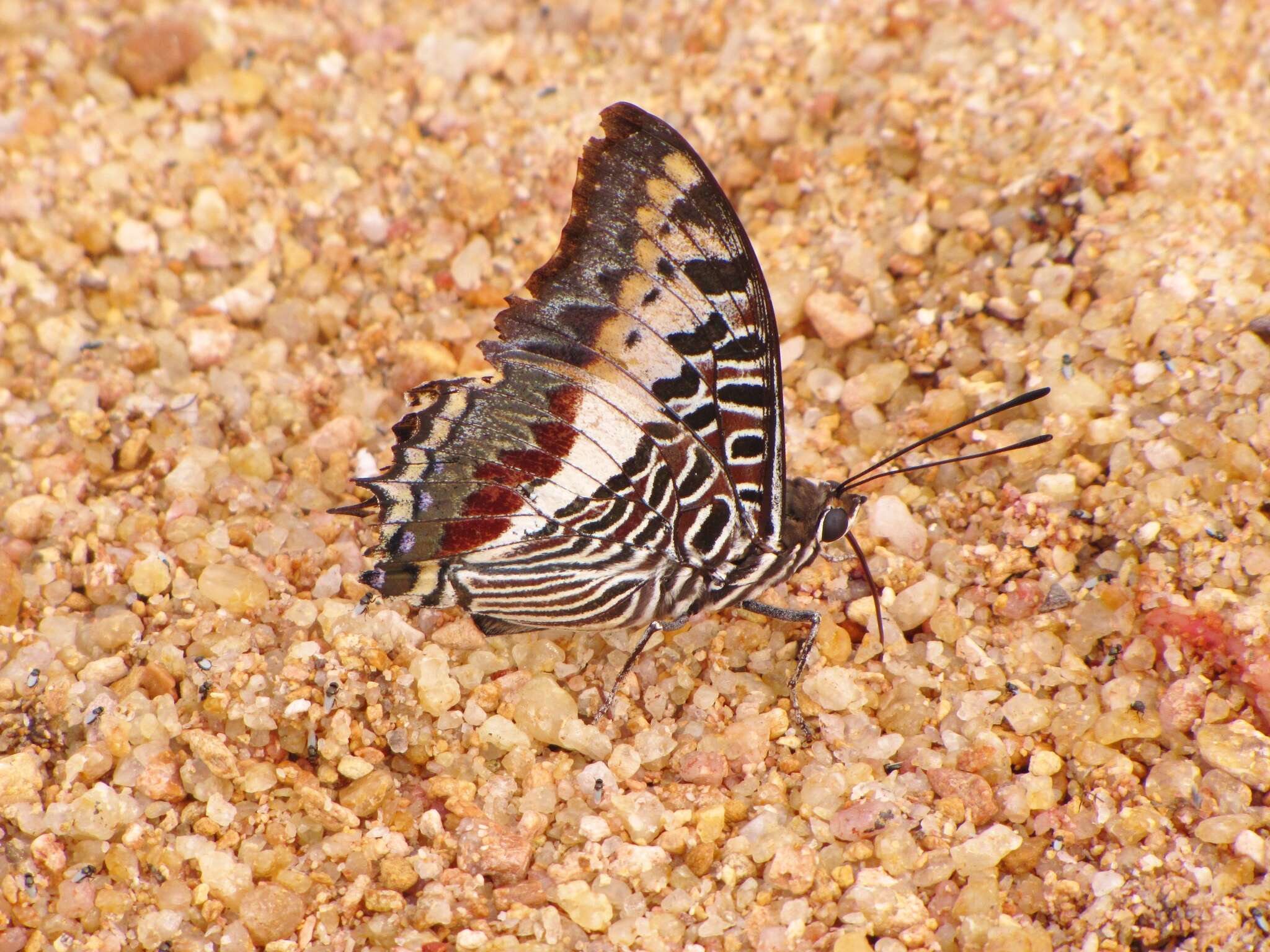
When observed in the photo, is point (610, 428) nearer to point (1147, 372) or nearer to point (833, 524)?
point (833, 524)

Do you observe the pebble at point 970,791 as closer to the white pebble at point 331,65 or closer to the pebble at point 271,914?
the pebble at point 271,914

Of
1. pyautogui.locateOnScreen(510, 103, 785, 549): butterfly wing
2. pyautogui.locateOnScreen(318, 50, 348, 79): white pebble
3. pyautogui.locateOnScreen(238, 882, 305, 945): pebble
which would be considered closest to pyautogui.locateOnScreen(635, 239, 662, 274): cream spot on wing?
pyautogui.locateOnScreen(510, 103, 785, 549): butterfly wing

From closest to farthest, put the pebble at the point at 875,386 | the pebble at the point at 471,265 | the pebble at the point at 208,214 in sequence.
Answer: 1. the pebble at the point at 875,386
2. the pebble at the point at 471,265
3. the pebble at the point at 208,214

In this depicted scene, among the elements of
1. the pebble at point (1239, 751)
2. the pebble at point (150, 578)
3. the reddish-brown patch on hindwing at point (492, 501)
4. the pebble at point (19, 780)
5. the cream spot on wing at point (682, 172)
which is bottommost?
the pebble at point (19, 780)

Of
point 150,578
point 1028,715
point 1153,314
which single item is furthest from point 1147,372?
point 150,578

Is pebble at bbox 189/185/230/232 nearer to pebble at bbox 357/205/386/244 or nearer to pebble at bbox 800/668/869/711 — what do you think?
pebble at bbox 357/205/386/244

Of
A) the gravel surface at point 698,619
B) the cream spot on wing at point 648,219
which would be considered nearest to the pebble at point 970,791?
the gravel surface at point 698,619
